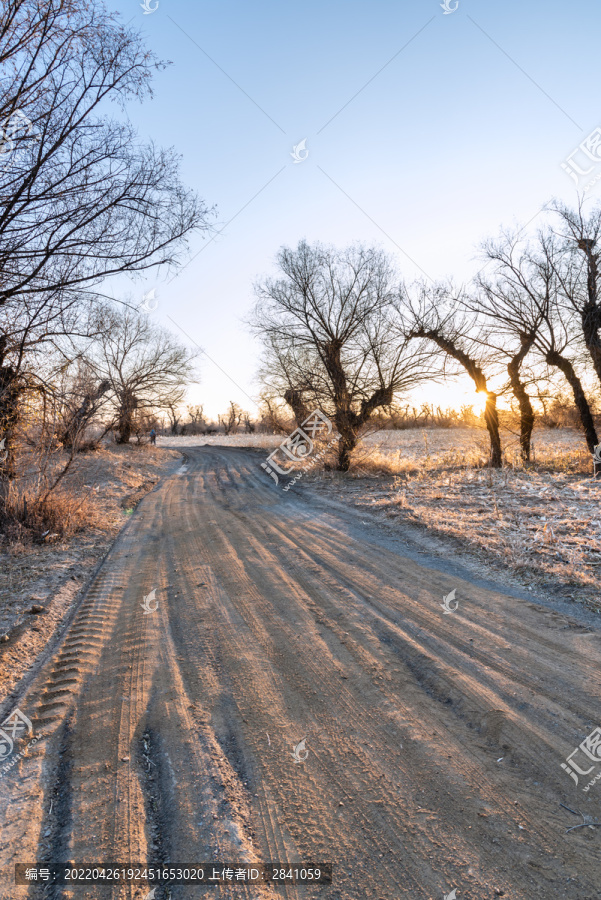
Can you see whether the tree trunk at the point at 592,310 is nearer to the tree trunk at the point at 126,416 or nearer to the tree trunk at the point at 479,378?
the tree trunk at the point at 479,378

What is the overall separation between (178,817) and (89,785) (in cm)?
56

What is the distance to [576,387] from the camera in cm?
1606

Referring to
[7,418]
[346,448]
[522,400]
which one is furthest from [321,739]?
[522,400]

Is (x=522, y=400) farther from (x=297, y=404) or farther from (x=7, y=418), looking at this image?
(x=7, y=418)

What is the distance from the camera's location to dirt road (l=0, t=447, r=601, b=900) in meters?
2.02

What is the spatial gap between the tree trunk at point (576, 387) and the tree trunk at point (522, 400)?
38.6 inches

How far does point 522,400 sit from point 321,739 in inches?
660

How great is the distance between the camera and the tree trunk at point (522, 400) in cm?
1645

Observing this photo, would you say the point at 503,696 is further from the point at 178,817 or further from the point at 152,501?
the point at 152,501

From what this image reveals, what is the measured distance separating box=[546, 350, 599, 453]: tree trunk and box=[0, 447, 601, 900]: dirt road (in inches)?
543

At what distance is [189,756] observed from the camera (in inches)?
102

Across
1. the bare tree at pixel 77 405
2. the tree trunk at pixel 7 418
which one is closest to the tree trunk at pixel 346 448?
the bare tree at pixel 77 405

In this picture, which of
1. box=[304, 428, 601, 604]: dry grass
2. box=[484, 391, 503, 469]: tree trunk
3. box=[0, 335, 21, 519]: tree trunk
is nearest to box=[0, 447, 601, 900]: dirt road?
box=[304, 428, 601, 604]: dry grass

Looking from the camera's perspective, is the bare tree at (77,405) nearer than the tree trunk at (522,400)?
Yes
